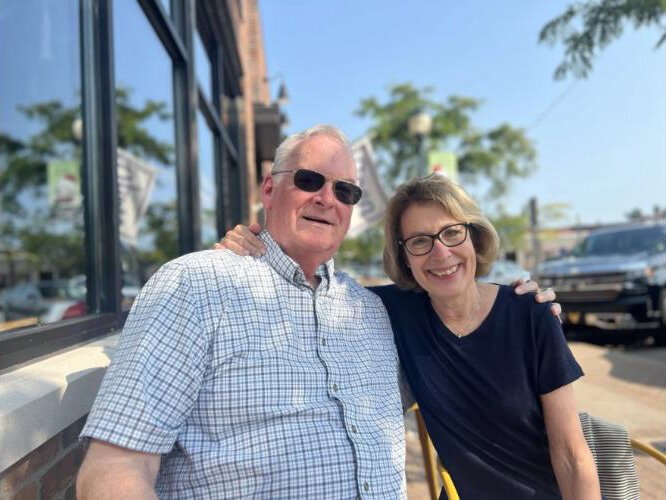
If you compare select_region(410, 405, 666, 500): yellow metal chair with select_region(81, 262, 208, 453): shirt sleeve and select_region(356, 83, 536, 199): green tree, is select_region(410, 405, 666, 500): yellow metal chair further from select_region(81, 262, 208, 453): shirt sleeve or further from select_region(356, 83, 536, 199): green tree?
select_region(356, 83, 536, 199): green tree

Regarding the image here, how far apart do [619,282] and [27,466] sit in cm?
901

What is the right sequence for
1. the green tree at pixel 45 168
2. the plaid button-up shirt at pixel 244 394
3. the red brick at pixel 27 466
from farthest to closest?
the green tree at pixel 45 168
the plaid button-up shirt at pixel 244 394
the red brick at pixel 27 466

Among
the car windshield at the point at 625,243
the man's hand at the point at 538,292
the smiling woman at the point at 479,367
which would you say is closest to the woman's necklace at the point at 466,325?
the smiling woman at the point at 479,367

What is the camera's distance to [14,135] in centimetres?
488

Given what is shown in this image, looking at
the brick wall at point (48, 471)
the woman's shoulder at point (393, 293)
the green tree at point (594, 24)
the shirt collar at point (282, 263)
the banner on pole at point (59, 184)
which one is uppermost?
the green tree at point (594, 24)

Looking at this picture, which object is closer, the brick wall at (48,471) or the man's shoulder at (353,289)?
the brick wall at (48,471)

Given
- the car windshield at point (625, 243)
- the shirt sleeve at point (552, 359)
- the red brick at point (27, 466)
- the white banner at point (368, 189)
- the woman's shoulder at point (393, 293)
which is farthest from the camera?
the car windshield at point (625, 243)

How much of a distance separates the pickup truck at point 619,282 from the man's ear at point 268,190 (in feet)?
26.2

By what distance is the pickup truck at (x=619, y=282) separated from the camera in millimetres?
8461

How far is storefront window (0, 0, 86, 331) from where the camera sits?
3789 millimetres

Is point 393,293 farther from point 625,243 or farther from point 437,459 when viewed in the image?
point 625,243

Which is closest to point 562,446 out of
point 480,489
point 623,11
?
point 480,489

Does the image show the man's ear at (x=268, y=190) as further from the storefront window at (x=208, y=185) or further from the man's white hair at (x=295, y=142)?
the storefront window at (x=208, y=185)

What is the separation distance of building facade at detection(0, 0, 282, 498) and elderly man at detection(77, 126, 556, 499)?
0.25 meters
